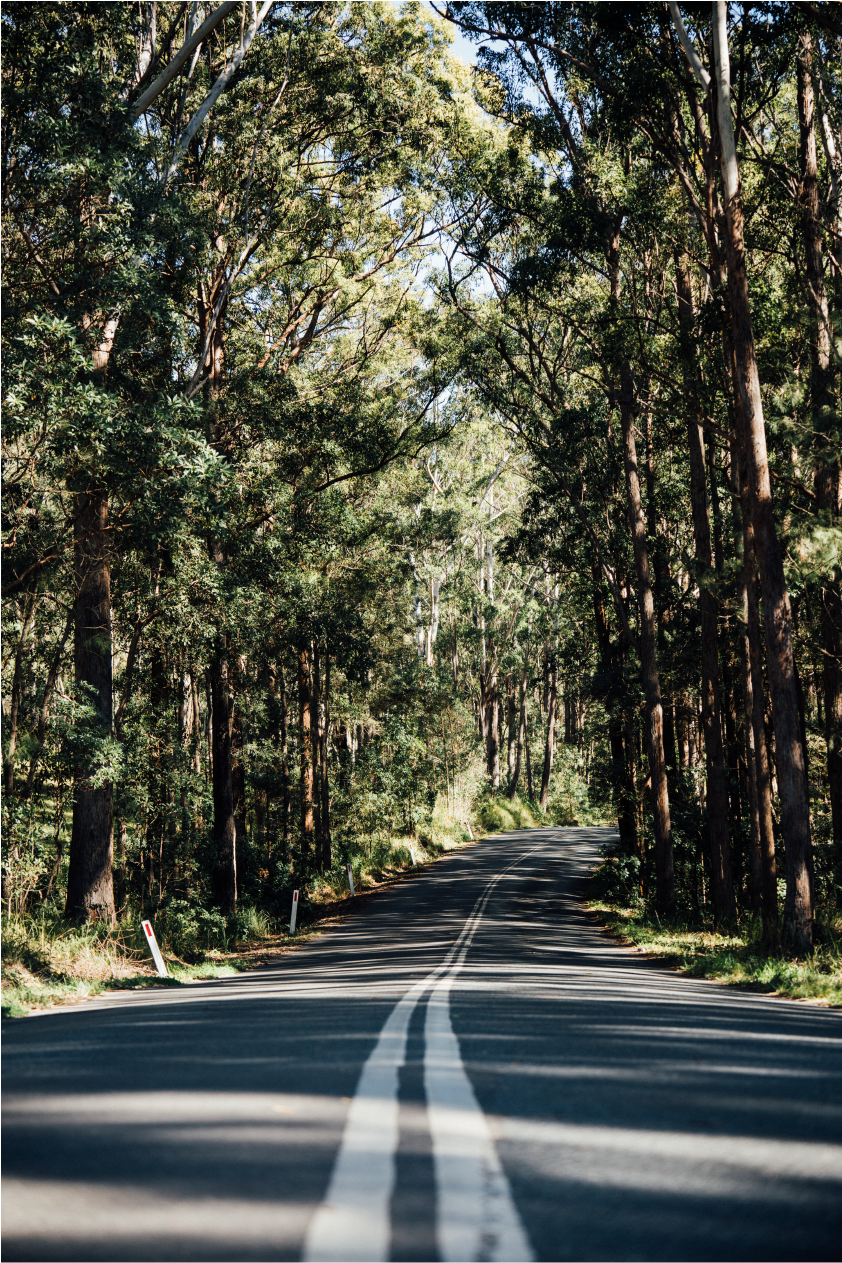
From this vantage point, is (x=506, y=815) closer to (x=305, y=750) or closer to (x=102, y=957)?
(x=305, y=750)

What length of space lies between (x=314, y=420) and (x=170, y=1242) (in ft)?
65.9

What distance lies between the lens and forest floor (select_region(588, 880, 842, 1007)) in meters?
10.9

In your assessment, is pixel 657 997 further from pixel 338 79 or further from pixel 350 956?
pixel 338 79

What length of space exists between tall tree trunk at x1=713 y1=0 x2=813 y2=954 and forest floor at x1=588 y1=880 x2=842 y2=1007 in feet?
2.33

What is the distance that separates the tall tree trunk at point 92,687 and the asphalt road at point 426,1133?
7808 mm

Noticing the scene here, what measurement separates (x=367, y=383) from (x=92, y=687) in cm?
1435

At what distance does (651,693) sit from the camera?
71.7 feet

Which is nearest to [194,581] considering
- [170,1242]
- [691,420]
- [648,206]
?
[691,420]

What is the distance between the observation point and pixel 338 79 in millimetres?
20219

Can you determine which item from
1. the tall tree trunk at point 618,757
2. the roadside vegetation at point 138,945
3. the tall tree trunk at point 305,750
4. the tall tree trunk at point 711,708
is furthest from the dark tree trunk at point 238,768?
the tall tree trunk at point 711,708

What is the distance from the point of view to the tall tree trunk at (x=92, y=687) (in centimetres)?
1561

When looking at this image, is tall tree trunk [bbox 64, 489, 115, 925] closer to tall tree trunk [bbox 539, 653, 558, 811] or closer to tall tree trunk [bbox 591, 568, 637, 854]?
tall tree trunk [bbox 591, 568, 637, 854]

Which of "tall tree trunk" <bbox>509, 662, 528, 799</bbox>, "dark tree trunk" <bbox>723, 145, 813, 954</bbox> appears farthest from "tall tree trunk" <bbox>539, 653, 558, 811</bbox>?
"dark tree trunk" <bbox>723, 145, 813, 954</bbox>

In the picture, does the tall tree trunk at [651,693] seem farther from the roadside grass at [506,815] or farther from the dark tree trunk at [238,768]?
the roadside grass at [506,815]
